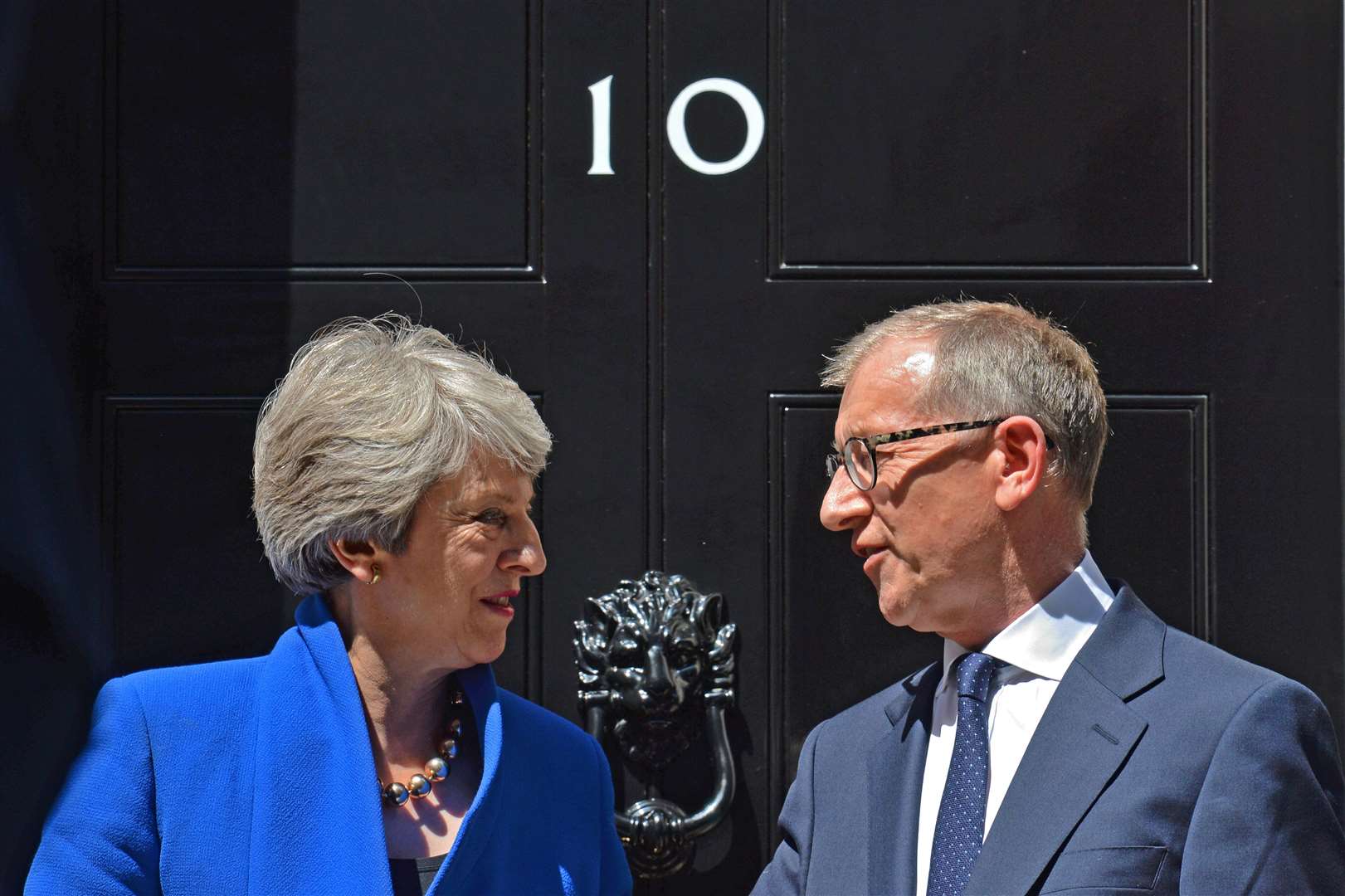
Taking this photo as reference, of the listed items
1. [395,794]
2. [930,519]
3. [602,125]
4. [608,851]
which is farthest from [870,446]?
[602,125]

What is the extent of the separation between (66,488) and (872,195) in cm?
171

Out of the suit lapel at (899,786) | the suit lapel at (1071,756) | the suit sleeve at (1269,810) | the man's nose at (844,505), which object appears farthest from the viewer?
the man's nose at (844,505)

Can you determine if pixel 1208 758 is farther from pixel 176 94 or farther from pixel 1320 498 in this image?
pixel 176 94

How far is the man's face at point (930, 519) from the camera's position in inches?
94.9

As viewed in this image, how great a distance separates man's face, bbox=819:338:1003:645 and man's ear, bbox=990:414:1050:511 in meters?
0.01

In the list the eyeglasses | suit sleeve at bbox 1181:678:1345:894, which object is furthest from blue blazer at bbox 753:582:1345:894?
the eyeglasses

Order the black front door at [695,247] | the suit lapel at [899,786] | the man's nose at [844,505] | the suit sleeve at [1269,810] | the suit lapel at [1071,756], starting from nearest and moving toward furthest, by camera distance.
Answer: the suit sleeve at [1269,810] → the suit lapel at [1071,756] → the suit lapel at [899,786] → the man's nose at [844,505] → the black front door at [695,247]

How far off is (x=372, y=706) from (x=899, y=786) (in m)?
0.79

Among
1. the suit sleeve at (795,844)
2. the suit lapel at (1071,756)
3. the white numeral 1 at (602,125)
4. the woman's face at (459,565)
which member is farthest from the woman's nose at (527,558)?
the white numeral 1 at (602,125)

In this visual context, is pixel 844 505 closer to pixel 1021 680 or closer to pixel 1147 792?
pixel 1021 680

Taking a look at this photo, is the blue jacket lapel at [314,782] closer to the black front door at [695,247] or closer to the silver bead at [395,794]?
the silver bead at [395,794]

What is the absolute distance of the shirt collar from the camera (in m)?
2.38

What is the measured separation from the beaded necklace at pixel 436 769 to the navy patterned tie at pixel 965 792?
719 mm

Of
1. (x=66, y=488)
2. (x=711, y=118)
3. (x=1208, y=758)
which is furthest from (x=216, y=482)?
(x=1208, y=758)
